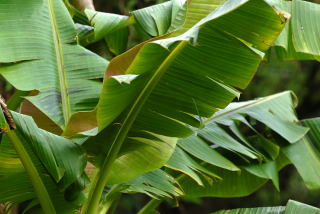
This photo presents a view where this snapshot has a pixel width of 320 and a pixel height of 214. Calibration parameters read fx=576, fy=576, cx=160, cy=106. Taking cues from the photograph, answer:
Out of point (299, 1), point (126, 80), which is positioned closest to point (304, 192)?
point (299, 1)

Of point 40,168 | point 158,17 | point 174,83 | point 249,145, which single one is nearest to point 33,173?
point 40,168

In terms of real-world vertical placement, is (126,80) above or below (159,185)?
above

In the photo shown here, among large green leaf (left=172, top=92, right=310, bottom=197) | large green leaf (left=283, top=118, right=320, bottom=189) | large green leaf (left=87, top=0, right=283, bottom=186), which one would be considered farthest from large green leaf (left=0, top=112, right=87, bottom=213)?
large green leaf (left=283, top=118, right=320, bottom=189)

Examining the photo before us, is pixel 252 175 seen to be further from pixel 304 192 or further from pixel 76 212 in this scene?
pixel 304 192

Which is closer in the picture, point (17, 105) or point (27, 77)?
point (27, 77)

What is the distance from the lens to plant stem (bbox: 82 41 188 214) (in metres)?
1.64

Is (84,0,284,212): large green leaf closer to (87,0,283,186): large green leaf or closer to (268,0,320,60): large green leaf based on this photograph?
(87,0,283,186): large green leaf

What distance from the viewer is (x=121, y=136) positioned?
176 centimetres

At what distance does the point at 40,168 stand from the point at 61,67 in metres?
0.46

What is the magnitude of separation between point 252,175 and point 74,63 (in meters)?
0.94

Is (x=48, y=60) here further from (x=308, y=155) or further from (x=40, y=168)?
(x=308, y=155)

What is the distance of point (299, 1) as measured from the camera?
2.27 metres

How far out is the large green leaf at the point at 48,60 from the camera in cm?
200

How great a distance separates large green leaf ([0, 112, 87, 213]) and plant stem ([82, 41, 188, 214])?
0.05m
